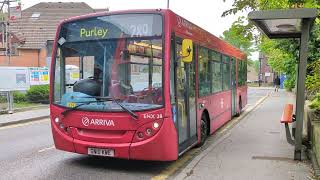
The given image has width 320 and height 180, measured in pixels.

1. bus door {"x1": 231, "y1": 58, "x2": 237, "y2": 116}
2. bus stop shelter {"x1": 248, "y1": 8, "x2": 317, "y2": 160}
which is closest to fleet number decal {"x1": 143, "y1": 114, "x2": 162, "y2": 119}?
bus stop shelter {"x1": 248, "y1": 8, "x2": 317, "y2": 160}

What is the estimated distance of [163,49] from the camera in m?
7.25

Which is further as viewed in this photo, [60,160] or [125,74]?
[60,160]

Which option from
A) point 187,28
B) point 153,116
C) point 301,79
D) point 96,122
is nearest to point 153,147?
point 153,116

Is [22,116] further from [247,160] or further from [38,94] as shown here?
[247,160]

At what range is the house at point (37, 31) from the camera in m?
42.2

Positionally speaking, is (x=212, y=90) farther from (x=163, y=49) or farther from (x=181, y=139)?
(x=163, y=49)

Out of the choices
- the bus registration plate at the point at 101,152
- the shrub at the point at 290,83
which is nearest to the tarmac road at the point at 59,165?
the bus registration plate at the point at 101,152

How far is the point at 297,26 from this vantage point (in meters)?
8.87

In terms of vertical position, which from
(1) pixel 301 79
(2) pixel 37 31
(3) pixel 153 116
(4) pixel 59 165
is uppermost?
(2) pixel 37 31

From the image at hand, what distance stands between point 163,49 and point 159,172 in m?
2.12

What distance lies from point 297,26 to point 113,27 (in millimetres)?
3791

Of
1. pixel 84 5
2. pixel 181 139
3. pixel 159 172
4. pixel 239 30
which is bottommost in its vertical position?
pixel 159 172

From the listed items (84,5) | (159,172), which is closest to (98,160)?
(159,172)

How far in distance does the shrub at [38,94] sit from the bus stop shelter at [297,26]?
50.8 ft
